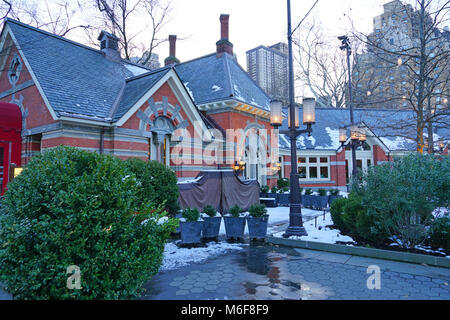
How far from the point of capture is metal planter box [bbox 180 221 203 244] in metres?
7.37

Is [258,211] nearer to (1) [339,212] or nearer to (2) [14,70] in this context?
(1) [339,212]

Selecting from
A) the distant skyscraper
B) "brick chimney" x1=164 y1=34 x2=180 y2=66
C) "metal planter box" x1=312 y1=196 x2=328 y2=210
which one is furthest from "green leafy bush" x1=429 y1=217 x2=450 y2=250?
the distant skyscraper

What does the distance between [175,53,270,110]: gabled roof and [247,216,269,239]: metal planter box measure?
9.36 m

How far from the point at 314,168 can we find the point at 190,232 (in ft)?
68.1

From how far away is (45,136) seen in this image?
10516 mm

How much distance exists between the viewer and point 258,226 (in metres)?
7.85

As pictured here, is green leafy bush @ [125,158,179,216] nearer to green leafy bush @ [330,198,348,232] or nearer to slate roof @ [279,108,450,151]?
green leafy bush @ [330,198,348,232]

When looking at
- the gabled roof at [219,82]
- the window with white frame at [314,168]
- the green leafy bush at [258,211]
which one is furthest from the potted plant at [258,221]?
the window with white frame at [314,168]

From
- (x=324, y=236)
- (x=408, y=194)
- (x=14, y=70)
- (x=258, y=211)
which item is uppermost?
(x=14, y=70)

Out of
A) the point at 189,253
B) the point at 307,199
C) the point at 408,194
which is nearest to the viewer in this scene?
the point at 408,194

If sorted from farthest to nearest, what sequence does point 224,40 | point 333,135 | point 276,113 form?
point 333,135
point 224,40
point 276,113

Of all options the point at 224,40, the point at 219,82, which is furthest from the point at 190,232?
the point at 224,40

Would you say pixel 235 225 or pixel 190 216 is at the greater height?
pixel 190 216

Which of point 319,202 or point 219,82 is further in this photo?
point 219,82
